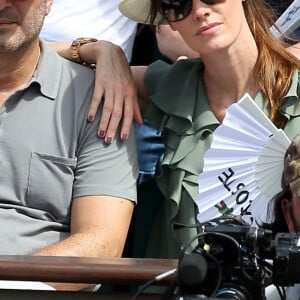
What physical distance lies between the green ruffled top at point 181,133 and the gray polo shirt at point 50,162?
0.40 ft

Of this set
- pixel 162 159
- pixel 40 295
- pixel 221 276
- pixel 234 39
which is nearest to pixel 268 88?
pixel 234 39

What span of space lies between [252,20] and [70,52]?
2.10 feet

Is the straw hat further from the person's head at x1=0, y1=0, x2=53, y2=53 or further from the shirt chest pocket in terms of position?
the shirt chest pocket

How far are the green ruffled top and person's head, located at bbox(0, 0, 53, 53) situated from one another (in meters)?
0.44

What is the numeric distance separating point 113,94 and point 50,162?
300 mm

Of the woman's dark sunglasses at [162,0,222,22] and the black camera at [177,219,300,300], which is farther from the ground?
the black camera at [177,219,300,300]

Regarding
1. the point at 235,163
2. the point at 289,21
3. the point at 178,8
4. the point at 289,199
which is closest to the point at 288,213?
the point at 289,199

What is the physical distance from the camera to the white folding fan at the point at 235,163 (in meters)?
2.98

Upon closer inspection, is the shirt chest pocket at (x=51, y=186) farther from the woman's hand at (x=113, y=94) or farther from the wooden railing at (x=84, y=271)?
the wooden railing at (x=84, y=271)

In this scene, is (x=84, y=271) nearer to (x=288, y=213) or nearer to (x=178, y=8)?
(x=288, y=213)

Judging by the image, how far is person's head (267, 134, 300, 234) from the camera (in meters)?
2.50

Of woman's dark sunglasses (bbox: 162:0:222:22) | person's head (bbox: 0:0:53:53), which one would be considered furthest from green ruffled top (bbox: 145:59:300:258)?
person's head (bbox: 0:0:53:53)

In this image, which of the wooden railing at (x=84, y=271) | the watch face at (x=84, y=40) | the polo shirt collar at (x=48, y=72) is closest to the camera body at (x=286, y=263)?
the wooden railing at (x=84, y=271)

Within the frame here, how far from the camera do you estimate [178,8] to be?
121 inches
